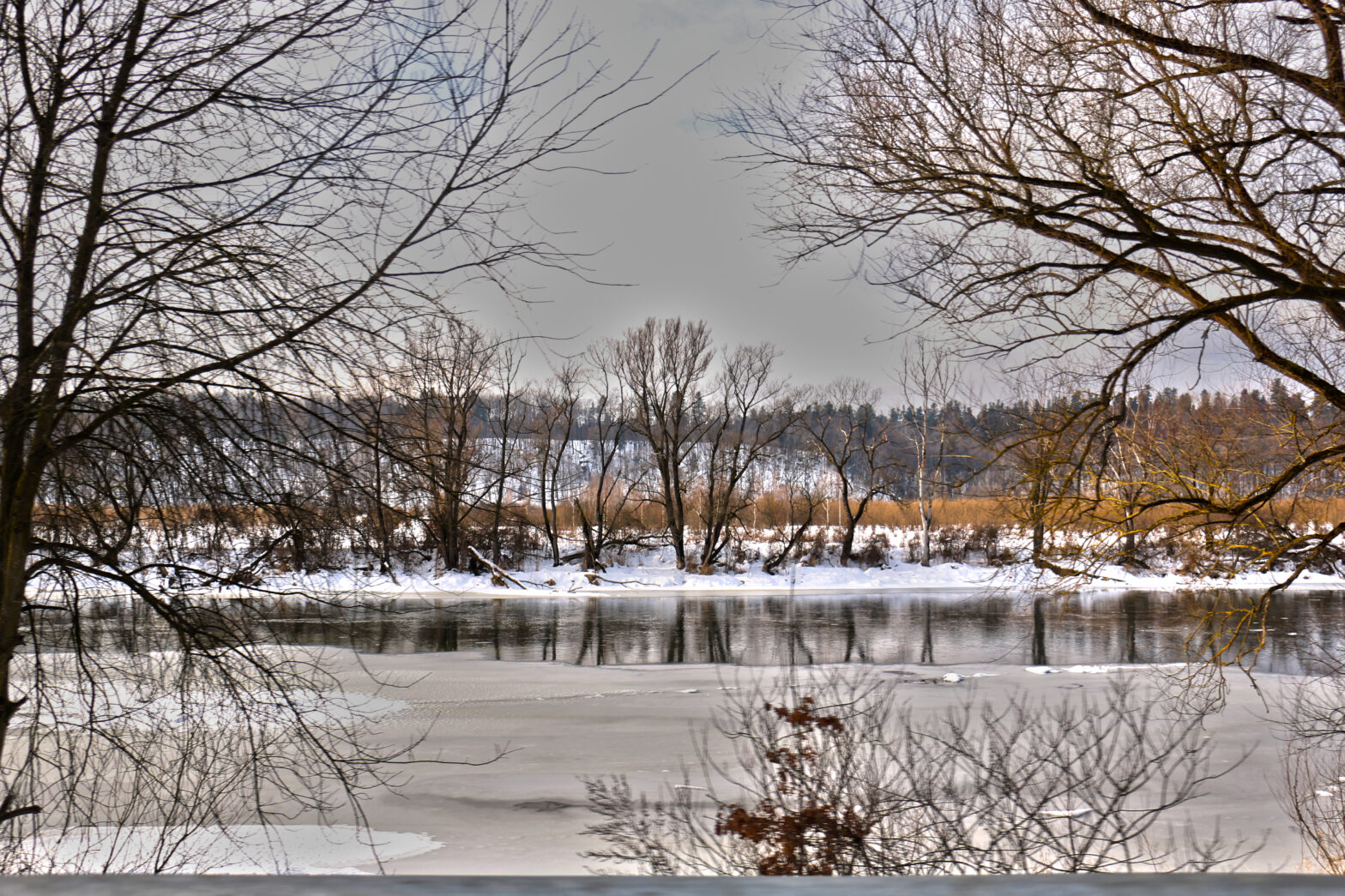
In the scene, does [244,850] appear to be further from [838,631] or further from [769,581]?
[769,581]

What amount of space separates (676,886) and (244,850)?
7.48 m

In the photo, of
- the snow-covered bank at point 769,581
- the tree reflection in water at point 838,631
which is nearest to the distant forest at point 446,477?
the tree reflection in water at point 838,631

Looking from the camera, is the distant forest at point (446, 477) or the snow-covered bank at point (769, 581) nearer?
the distant forest at point (446, 477)

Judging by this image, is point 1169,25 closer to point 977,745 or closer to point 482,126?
point 482,126

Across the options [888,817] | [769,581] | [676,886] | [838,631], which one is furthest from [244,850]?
[769,581]

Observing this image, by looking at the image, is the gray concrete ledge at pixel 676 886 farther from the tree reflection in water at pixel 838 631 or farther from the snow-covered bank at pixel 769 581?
the snow-covered bank at pixel 769 581

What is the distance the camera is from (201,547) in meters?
4.20

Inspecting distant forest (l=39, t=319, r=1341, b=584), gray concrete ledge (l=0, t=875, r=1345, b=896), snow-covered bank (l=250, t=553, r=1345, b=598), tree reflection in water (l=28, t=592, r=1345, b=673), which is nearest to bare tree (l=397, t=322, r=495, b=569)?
distant forest (l=39, t=319, r=1341, b=584)

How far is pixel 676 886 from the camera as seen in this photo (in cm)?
100

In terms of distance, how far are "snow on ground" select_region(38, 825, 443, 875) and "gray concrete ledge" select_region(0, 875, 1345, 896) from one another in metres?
5.96

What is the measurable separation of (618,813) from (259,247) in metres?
6.04

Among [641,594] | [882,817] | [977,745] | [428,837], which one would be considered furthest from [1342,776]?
[641,594]

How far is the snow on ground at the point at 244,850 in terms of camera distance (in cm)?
644

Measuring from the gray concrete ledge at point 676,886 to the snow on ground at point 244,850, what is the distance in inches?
235
